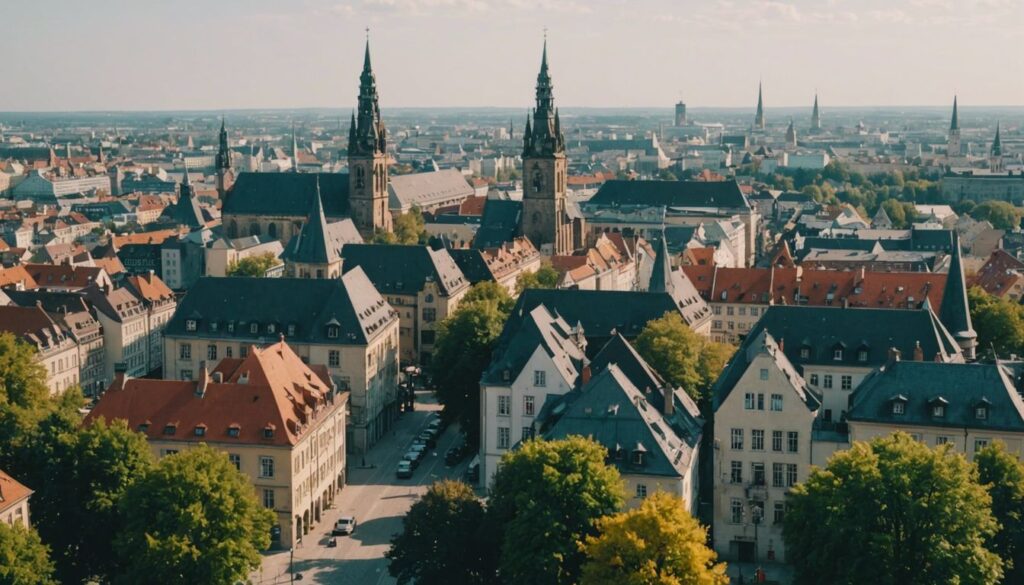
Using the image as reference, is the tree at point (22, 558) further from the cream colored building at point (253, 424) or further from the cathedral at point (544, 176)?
the cathedral at point (544, 176)

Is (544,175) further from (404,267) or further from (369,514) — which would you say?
(369,514)

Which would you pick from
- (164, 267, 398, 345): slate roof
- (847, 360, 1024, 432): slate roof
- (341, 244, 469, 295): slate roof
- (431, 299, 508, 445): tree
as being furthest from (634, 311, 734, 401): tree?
(341, 244, 469, 295): slate roof

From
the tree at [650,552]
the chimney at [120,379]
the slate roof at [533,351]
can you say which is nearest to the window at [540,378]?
the slate roof at [533,351]

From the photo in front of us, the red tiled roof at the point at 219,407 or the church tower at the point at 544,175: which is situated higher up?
the church tower at the point at 544,175

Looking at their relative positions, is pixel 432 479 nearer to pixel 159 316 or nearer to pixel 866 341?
pixel 866 341

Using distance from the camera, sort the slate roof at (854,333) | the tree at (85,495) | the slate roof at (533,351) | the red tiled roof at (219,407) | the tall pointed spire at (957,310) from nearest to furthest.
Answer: the tree at (85,495)
the red tiled roof at (219,407)
the slate roof at (533,351)
the slate roof at (854,333)
the tall pointed spire at (957,310)
